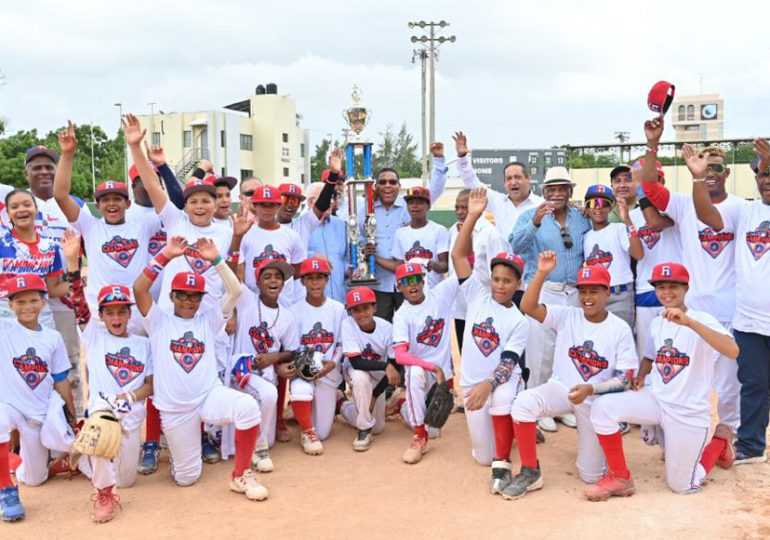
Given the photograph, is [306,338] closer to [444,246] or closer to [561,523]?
[444,246]

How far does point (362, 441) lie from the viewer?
19.0 ft

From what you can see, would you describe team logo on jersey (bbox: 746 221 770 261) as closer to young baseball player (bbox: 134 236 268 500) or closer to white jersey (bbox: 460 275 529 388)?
white jersey (bbox: 460 275 529 388)

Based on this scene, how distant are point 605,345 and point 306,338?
8.22 feet

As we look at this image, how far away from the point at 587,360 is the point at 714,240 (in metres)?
A: 1.39

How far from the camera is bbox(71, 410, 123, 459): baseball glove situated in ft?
14.1

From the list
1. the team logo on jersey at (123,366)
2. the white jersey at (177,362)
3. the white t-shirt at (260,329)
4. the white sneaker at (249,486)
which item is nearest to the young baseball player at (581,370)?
the white sneaker at (249,486)

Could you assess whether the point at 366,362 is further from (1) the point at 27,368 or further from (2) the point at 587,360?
(1) the point at 27,368

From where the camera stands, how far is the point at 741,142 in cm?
3741

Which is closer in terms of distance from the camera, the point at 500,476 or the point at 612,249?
the point at 500,476

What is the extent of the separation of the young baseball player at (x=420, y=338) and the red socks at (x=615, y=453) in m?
1.45

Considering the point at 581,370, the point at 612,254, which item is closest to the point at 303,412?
the point at 581,370

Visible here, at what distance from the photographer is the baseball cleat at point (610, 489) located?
4.56 metres

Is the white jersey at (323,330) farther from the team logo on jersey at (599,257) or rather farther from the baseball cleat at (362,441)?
the team logo on jersey at (599,257)

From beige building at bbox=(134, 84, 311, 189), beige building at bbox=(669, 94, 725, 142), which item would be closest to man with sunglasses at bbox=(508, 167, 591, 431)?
beige building at bbox=(134, 84, 311, 189)
